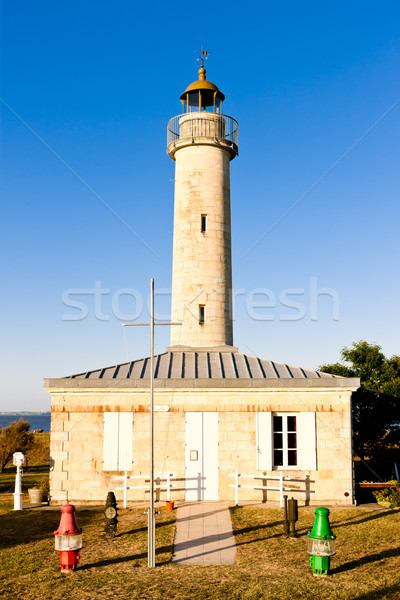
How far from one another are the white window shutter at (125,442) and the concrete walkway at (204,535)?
222 cm

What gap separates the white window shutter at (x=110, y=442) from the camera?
56.9 ft

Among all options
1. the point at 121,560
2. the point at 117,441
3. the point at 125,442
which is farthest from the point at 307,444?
the point at 121,560

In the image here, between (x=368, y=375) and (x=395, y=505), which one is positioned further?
(x=368, y=375)

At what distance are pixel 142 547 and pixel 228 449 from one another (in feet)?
17.9

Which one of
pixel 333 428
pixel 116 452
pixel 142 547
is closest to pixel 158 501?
pixel 116 452

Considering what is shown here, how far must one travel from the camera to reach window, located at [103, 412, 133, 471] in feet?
56.9

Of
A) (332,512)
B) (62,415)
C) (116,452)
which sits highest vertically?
(62,415)

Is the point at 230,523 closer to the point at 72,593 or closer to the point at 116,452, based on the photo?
the point at 116,452

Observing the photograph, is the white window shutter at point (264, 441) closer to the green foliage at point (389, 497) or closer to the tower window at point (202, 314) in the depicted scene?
the green foliage at point (389, 497)

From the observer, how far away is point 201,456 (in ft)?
57.2

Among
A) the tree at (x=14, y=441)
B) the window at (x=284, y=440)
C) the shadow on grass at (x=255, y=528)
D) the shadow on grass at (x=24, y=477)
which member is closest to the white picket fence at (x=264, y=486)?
the window at (x=284, y=440)

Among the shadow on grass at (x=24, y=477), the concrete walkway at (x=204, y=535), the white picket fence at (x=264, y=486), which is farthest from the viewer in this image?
the shadow on grass at (x=24, y=477)

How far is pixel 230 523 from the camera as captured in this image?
14.6 m

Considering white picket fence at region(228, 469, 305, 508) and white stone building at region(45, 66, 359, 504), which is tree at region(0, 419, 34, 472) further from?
white picket fence at region(228, 469, 305, 508)
